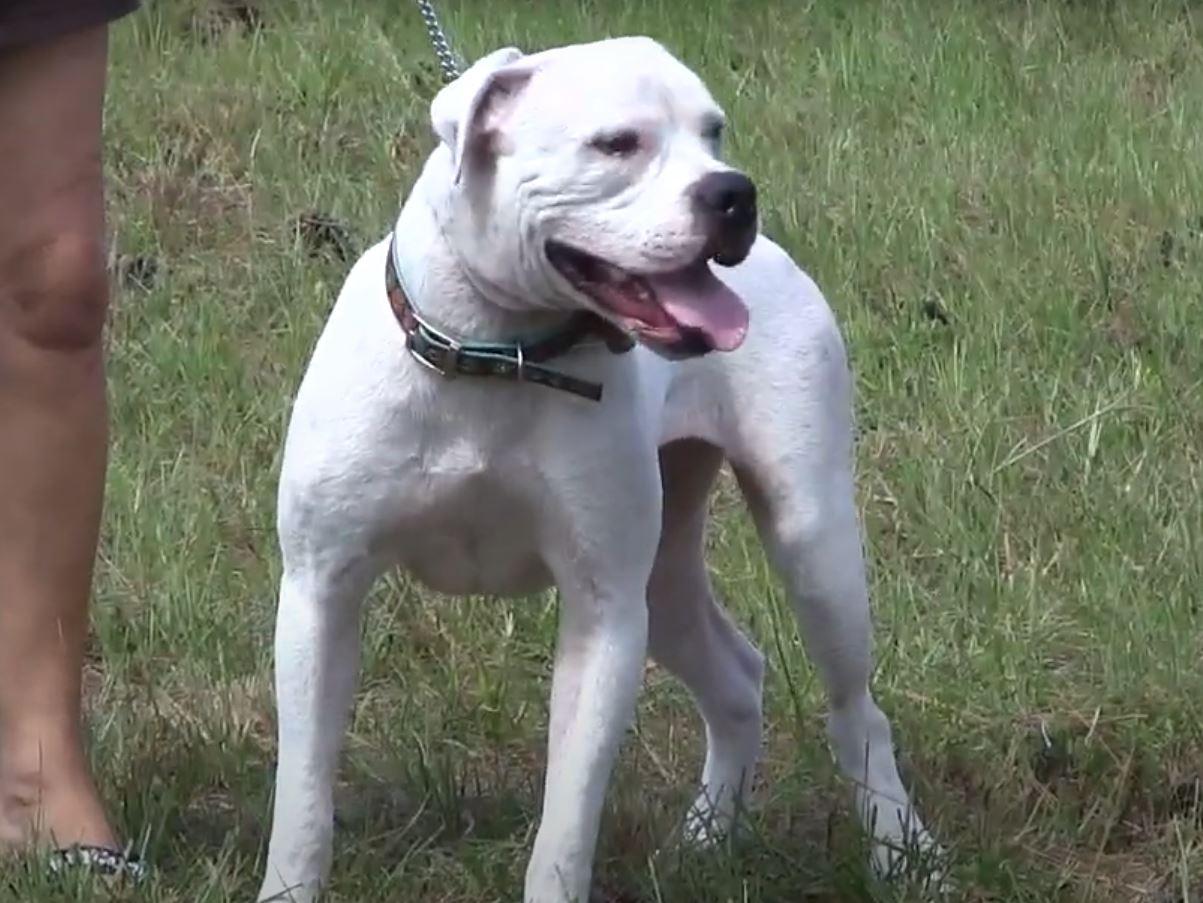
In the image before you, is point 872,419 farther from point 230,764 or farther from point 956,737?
point 230,764

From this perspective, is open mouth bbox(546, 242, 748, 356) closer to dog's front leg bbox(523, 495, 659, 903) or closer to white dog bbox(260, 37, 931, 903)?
white dog bbox(260, 37, 931, 903)

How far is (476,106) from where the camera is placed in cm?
317

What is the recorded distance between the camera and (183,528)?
5.23 meters

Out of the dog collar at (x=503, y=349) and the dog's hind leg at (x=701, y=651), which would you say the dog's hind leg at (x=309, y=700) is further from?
the dog's hind leg at (x=701, y=651)

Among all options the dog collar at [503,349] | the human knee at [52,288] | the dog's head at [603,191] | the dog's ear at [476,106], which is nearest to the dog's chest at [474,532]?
the dog collar at [503,349]

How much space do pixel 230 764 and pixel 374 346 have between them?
109cm

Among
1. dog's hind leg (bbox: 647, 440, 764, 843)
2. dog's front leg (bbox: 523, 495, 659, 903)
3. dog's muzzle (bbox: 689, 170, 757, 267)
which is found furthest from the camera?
dog's hind leg (bbox: 647, 440, 764, 843)

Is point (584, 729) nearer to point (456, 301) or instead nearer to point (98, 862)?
point (456, 301)

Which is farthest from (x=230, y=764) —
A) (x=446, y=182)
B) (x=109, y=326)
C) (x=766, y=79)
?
(x=766, y=79)

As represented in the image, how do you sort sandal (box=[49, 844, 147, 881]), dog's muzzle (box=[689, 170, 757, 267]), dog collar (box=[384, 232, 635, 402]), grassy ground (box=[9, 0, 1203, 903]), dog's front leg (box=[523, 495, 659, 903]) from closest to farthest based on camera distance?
dog's muzzle (box=[689, 170, 757, 267]) < dog collar (box=[384, 232, 635, 402]) < dog's front leg (box=[523, 495, 659, 903]) < sandal (box=[49, 844, 147, 881]) < grassy ground (box=[9, 0, 1203, 903])

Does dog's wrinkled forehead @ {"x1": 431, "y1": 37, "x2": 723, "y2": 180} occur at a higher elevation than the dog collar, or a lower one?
higher

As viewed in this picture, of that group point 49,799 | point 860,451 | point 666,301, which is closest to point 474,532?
point 666,301

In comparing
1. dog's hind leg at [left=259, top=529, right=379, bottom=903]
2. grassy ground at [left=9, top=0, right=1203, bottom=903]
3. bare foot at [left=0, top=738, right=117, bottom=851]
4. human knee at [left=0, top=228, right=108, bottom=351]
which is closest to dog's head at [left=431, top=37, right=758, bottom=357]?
dog's hind leg at [left=259, top=529, right=379, bottom=903]

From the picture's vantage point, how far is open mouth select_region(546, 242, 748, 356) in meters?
3.10
